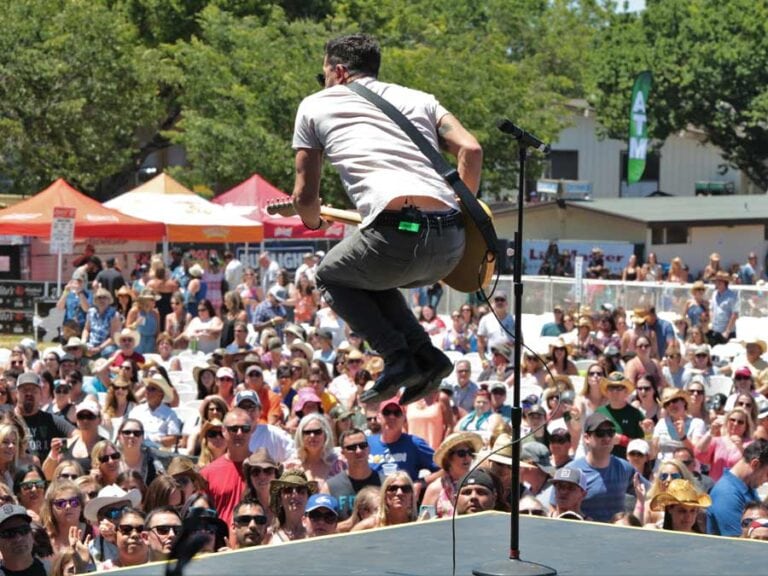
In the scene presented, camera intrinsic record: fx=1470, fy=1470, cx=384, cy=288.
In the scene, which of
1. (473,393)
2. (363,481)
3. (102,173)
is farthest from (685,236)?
(363,481)

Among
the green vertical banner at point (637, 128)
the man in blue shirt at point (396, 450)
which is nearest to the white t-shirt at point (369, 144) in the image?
the man in blue shirt at point (396, 450)

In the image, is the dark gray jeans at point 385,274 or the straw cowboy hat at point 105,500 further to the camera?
the straw cowboy hat at point 105,500

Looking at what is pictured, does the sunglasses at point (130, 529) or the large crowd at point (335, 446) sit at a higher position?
the large crowd at point (335, 446)

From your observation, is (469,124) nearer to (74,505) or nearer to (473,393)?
(473,393)

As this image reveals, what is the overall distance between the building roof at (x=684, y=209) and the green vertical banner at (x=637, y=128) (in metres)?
3.31

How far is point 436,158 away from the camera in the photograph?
5105 millimetres

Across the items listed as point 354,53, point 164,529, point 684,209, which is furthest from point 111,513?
point 684,209

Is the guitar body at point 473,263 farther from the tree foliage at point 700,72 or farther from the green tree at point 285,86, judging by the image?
the tree foliage at point 700,72

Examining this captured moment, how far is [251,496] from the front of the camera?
8.55 meters

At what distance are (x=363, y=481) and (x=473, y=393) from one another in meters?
4.05

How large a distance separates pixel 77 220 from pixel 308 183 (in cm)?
1734

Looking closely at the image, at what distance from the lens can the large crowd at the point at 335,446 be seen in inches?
313

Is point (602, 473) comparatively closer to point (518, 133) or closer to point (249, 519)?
point (249, 519)

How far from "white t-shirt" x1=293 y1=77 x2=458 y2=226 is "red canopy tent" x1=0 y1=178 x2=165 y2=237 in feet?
55.9
